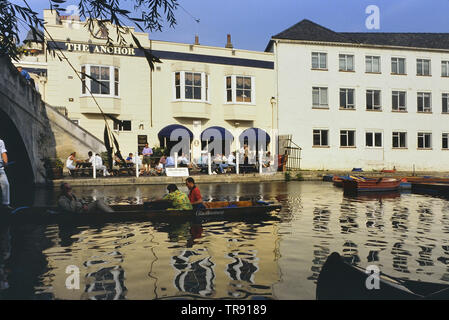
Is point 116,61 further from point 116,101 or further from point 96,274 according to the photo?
point 96,274

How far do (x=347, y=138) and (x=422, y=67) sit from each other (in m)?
10.1

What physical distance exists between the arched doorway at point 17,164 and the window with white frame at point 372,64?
28.5 meters

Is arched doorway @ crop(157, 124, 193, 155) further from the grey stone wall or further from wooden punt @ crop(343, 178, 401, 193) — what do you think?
wooden punt @ crop(343, 178, 401, 193)

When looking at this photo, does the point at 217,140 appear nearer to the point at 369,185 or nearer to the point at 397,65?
the point at 369,185

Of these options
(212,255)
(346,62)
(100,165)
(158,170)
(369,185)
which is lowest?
(212,255)

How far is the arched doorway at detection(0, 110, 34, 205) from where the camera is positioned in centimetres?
1503

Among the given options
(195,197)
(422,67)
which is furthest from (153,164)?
(422,67)

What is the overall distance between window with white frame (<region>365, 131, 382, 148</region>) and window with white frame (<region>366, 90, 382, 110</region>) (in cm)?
227

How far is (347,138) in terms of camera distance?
33438 mm

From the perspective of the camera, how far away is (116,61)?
27.7m

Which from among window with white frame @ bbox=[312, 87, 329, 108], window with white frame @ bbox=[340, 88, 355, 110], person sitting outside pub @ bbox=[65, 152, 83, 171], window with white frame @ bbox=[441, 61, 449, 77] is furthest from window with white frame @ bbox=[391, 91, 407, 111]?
person sitting outside pub @ bbox=[65, 152, 83, 171]

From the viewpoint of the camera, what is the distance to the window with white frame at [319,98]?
33219 millimetres
